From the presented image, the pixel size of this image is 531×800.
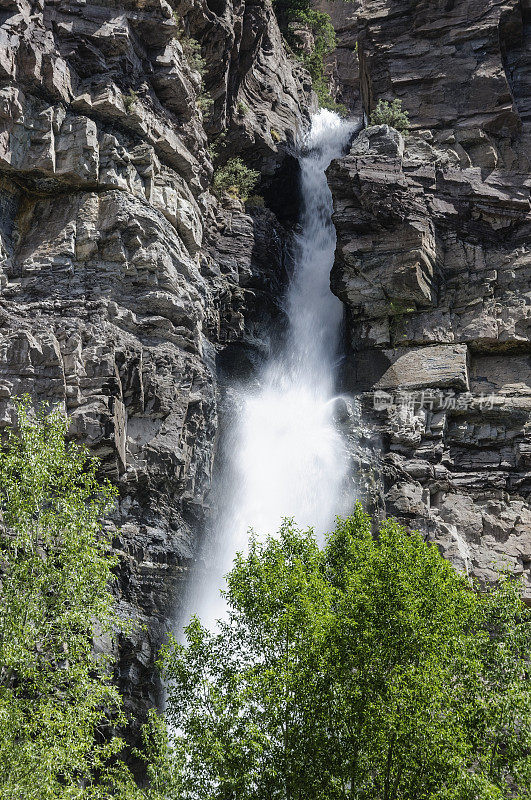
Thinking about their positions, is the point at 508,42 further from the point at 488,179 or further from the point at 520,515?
the point at 520,515

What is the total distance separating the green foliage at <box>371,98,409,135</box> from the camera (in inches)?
1298

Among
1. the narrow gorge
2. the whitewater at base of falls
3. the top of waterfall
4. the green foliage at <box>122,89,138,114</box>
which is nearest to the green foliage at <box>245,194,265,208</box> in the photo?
the narrow gorge

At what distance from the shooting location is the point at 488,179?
1217 inches

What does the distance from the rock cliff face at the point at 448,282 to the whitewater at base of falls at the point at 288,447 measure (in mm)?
1301

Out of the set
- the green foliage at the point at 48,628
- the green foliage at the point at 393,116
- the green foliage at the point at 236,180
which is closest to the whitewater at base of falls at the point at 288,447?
the green foliage at the point at 236,180

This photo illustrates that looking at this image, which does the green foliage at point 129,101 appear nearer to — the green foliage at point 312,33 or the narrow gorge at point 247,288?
the narrow gorge at point 247,288

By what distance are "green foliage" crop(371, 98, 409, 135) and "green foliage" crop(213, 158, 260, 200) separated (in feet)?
19.4

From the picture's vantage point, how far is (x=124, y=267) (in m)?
24.4

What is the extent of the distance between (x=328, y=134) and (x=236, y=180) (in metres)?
9.46

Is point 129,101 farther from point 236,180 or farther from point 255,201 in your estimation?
point 255,201

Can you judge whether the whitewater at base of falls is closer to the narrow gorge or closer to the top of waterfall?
the narrow gorge

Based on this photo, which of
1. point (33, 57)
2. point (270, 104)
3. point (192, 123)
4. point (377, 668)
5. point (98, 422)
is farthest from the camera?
point (270, 104)

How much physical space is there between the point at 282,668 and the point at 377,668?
185cm

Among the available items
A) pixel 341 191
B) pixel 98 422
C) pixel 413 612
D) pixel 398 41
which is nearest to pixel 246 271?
pixel 341 191
